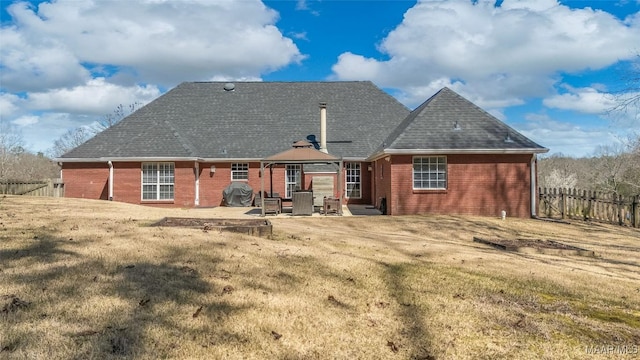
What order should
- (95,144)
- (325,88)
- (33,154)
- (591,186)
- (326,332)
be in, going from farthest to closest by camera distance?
(33,154)
(591,186)
(325,88)
(95,144)
(326,332)

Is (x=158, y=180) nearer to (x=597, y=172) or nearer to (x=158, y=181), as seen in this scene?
(x=158, y=181)

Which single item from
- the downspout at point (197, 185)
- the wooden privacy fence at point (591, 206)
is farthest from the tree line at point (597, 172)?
the downspout at point (197, 185)

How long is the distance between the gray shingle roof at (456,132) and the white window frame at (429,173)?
0.76 meters

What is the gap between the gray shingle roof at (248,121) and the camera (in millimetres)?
23625

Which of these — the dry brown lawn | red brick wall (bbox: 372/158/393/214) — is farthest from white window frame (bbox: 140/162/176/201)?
the dry brown lawn

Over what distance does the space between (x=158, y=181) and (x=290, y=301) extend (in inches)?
769

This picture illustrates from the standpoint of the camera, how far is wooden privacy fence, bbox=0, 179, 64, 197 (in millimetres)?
22797

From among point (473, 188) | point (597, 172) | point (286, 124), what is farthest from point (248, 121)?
point (597, 172)

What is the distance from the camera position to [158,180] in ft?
74.6

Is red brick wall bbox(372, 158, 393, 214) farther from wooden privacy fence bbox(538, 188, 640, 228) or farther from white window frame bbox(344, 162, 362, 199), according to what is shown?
wooden privacy fence bbox(538, 188, 640, 228)

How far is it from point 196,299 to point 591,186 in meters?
53.3

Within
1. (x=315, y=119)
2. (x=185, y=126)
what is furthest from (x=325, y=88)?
(x=185, y=126)

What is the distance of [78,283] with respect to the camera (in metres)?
5.23

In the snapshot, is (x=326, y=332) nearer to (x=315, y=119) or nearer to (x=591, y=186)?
(x=315, y=119)
